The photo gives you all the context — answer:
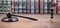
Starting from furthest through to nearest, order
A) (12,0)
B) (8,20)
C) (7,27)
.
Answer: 1. (12,0)
2. (8,20)
3. (7,27)

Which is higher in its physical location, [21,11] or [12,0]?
[12,0]

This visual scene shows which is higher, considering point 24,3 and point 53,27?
point 24,3

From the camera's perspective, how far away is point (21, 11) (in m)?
3.23

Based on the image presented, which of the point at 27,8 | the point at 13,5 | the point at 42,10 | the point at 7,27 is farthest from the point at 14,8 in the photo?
the point at 7,27

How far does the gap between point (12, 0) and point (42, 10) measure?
0.67 metres

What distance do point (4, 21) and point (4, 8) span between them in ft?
6.05

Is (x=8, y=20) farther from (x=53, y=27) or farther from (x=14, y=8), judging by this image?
(x=14, y=8)

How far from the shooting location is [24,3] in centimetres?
326

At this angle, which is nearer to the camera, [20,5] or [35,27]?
[35,27]

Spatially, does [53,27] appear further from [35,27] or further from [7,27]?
[7,27]

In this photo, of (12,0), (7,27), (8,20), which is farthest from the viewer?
(12,0)

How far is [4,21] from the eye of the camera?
4.90 feet

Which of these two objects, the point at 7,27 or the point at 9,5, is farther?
the point at 9,5

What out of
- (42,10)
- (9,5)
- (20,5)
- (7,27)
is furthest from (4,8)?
(7,27)
